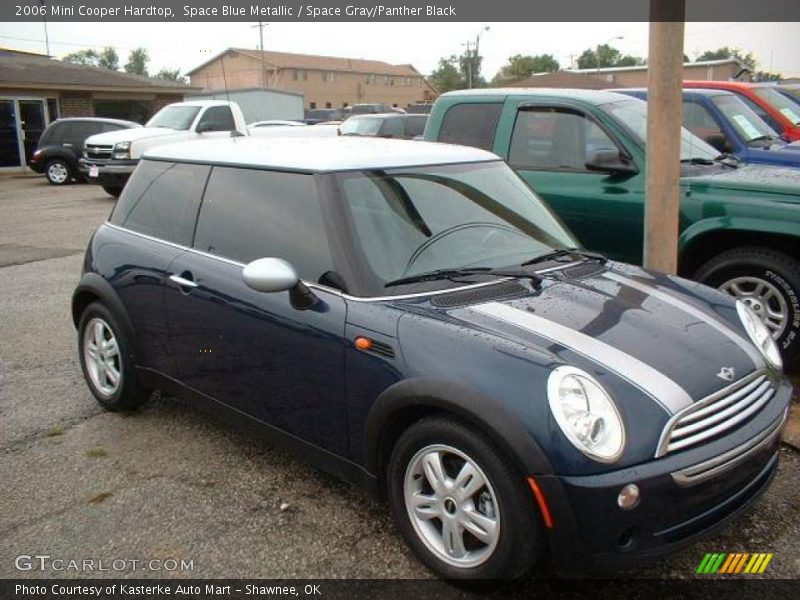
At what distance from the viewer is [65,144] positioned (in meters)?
19.2

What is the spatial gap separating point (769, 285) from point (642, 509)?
2959 millimetres

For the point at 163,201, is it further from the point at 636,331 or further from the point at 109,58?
the point at 109,58

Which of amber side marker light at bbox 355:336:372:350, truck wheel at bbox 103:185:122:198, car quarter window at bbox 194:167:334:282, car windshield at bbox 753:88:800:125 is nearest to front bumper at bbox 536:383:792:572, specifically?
amber side marker light at bbox 355:336:372:350

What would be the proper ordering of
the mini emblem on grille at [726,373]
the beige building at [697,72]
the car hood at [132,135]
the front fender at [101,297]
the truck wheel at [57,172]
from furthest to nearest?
1. the beige building at [697,72]
2. the truck wheel at [57,172]
3. the car hood at [132,135]
4. the front fender at [101,297]
5. the mini emblem on grille at [726,373]

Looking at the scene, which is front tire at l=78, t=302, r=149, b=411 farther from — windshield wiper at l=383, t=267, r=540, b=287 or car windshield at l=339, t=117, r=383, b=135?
car windshield at l=339, t=117, r=383, b=135

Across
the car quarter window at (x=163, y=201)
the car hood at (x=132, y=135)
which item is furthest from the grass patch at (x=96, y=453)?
the car hood at (x=132, y=135)

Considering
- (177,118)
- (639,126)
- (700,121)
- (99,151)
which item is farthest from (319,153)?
(99,151)

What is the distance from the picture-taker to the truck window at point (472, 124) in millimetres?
6031

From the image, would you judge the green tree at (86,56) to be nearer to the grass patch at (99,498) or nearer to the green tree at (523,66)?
the green tree at (523,66)

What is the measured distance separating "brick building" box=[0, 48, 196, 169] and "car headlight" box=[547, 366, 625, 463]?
24.8 m

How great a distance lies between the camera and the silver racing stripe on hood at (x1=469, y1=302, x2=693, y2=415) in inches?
96.1

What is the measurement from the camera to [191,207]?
12.8ft

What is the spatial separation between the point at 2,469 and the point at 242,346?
1.52 metres

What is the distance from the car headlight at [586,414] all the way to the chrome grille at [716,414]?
0.17 meters
